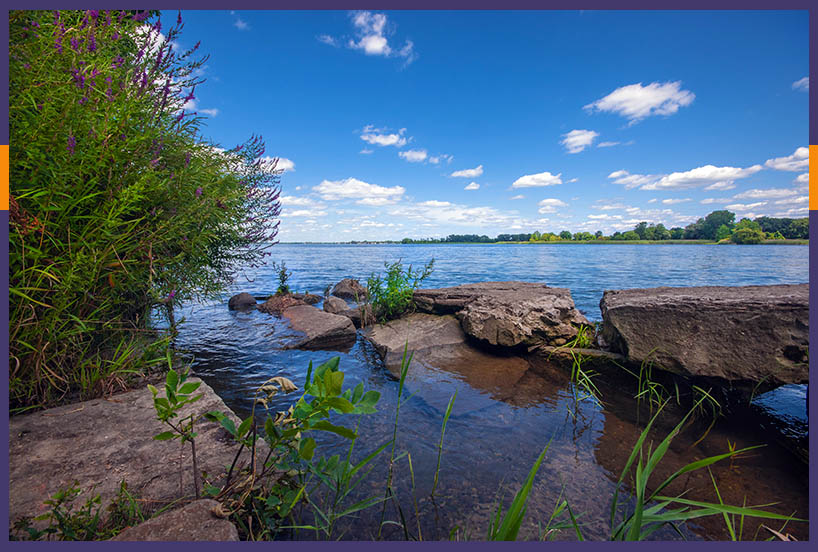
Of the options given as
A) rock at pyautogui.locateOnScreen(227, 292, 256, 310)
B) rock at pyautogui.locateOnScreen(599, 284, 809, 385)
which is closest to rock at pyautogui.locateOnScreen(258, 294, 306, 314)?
rock at pyautogui.locateOnScreen(227, 292, 256, 310)

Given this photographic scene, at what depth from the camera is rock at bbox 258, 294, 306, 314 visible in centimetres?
1082

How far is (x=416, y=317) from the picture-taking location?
7.68 meters

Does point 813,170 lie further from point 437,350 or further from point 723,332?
point 437,350

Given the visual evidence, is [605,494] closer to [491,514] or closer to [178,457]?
[491,514]

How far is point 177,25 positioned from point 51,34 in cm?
127

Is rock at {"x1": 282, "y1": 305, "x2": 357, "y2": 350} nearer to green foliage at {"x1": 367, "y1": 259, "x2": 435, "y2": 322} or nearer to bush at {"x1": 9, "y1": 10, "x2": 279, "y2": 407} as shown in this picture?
green foliage at {"x1": 367, "y1": 259, "x2": 435, "y2": 322}

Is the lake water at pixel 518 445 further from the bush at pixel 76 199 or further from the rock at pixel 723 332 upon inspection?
the bush at pixel 76 199

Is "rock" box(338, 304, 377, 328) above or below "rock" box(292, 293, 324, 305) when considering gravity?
above

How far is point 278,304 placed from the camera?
36.5 feet

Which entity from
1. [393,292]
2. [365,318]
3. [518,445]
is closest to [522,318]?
[518,445]

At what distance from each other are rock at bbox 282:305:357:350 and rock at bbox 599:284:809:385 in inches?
189

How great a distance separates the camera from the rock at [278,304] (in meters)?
10.8

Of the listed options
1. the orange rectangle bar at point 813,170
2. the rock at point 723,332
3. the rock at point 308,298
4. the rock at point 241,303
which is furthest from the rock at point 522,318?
the rock at point 241,303

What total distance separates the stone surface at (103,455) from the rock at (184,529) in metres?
0.45
